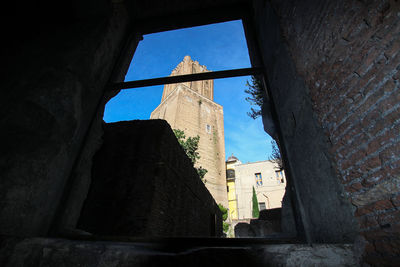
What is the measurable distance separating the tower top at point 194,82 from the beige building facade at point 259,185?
13.8 metres

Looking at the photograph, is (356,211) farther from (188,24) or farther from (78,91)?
(188,24)

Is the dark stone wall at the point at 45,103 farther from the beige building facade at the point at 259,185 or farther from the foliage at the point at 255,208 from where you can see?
the beige building facade at the point at 259,185

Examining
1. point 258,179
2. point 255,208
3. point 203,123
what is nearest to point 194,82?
point 203,123

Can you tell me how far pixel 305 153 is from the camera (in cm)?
187

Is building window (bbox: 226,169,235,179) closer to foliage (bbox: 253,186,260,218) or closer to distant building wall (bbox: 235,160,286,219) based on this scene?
distant building wall (bbox: 235,160,286,219)

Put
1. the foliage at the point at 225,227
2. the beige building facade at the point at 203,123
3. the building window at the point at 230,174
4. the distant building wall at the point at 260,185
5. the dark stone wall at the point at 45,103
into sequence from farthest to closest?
the building window at the point at 230,174 → the distant building wall at the point at 260,185 → the beige building facade at the point at 203,123 → the foliage at the point at 225,227 → the dark stone wall at the point at 45,103

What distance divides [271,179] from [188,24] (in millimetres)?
26715

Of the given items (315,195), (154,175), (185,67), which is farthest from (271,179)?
(315,195)

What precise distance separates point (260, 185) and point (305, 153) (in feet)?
90.5

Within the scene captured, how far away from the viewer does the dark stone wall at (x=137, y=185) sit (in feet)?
14.8

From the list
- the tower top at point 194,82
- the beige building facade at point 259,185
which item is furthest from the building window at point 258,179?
the tower top at point 194,82

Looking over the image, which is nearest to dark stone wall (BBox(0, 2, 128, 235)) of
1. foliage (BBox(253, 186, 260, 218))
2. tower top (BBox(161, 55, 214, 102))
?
foliage (BBox(253, 186, 260, 218))

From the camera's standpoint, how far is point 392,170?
1.04 metres

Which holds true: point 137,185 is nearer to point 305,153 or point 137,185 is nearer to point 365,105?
point 305,153
